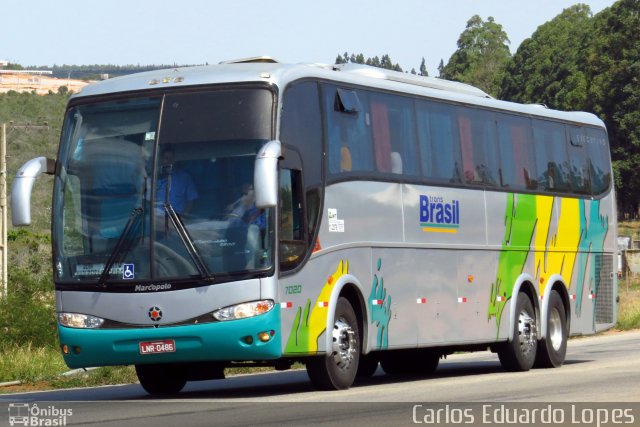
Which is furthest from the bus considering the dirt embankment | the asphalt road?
the dirt embankment

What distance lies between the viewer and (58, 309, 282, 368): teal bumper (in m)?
15.4

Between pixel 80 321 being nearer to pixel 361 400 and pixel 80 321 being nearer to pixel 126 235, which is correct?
pixel 126 235

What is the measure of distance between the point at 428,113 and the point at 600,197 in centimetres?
604

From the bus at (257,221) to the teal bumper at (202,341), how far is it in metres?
0.01

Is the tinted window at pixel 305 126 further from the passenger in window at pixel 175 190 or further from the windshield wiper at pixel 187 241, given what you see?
the windshield wiper at pixel 187 241

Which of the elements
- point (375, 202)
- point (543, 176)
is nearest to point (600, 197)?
point (543, 176)

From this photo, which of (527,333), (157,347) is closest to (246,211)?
(157,347)

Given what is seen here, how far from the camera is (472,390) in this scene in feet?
54.3

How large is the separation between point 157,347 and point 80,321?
102 centimetres

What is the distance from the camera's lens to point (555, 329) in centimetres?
2261

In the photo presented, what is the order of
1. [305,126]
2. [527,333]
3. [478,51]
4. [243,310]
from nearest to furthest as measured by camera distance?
[243,310] → [305,126] → [527,333] → [478,51]

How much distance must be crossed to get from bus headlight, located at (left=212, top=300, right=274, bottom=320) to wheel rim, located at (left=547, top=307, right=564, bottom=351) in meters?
7.92

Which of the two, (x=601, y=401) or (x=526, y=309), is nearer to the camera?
(x=601, y=401)

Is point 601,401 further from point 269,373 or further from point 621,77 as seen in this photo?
point 621,77
